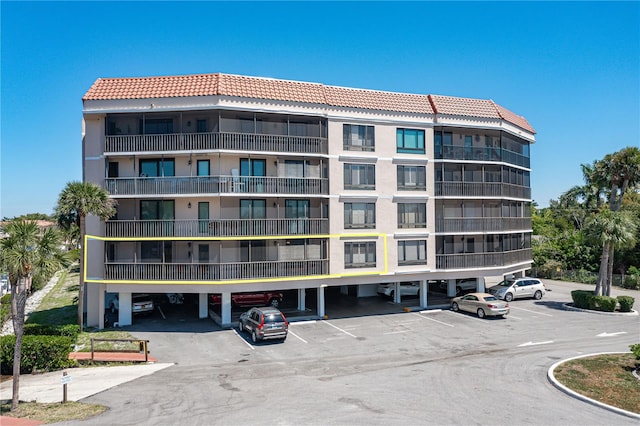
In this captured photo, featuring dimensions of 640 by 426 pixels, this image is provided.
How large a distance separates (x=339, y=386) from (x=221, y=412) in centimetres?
477

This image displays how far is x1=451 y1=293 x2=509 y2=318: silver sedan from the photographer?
29.6 meters

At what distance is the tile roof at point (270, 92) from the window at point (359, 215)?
690cm

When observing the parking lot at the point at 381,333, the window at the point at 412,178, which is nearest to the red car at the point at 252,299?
the parking lot at the point at 381,333

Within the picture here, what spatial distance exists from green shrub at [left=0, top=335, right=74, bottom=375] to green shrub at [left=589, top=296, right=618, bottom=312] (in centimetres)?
3338

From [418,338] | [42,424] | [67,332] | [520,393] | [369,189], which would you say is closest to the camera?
[42,424]

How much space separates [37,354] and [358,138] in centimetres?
2233

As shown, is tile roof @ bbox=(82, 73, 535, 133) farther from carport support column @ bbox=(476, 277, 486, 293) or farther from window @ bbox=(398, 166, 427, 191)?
carport support column @ bbox=(476, 277, 486, 293)

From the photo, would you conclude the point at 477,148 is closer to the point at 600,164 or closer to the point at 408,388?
the point at 600,164

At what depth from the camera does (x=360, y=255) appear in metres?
31.0

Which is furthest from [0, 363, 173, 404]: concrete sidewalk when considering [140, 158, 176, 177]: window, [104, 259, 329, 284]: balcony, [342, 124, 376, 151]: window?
[342, 124, 376, 151]: window

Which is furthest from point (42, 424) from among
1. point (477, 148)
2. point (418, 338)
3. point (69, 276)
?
point (69, 276)

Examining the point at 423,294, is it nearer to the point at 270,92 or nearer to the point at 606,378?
the point at 606,378

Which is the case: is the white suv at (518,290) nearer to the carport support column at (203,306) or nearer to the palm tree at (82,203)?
the carport support column at (203,306)

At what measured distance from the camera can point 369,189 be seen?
3147cm
